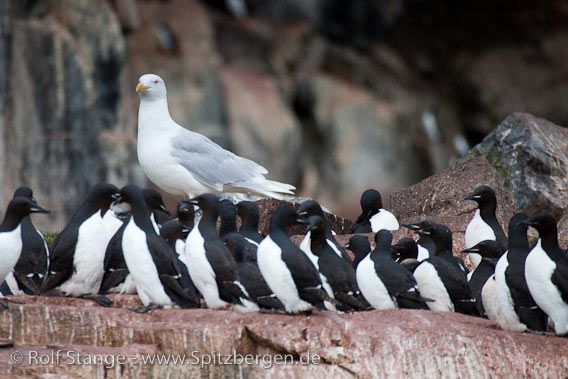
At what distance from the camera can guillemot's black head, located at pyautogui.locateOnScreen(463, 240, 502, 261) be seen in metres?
14.9

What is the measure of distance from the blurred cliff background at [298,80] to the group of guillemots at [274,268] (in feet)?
54.7

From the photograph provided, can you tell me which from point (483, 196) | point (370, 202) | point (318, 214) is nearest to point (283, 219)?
point (318, 214)

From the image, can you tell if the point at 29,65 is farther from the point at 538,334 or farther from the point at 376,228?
the point at 538,334

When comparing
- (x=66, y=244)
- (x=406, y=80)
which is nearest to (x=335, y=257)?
(x=66, y=244)

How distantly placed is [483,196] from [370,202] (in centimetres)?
159

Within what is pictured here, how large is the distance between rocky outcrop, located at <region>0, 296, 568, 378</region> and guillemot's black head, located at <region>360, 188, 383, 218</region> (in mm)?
4365

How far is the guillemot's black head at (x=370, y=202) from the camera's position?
17219 mm

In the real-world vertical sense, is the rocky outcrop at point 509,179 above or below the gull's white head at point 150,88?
below

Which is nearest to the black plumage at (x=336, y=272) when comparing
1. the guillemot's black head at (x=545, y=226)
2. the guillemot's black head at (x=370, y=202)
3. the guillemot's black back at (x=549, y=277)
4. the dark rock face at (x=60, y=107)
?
the guillemot's black back at (x=549, y=277)

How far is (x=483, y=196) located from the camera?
53.0ft

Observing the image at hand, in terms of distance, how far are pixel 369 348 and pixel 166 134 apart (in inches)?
212

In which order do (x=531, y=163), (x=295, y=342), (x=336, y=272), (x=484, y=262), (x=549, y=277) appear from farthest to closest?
(x=531, y=163) → (x=484, y=262) → (x=336, y=272) → (x=549, y=277) → (x=295, y=342)

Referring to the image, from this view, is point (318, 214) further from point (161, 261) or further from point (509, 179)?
point (509, 179)

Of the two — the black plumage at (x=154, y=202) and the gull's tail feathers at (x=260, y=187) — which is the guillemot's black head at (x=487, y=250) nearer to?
the gull's tail feathers at (x=260, y=187)
